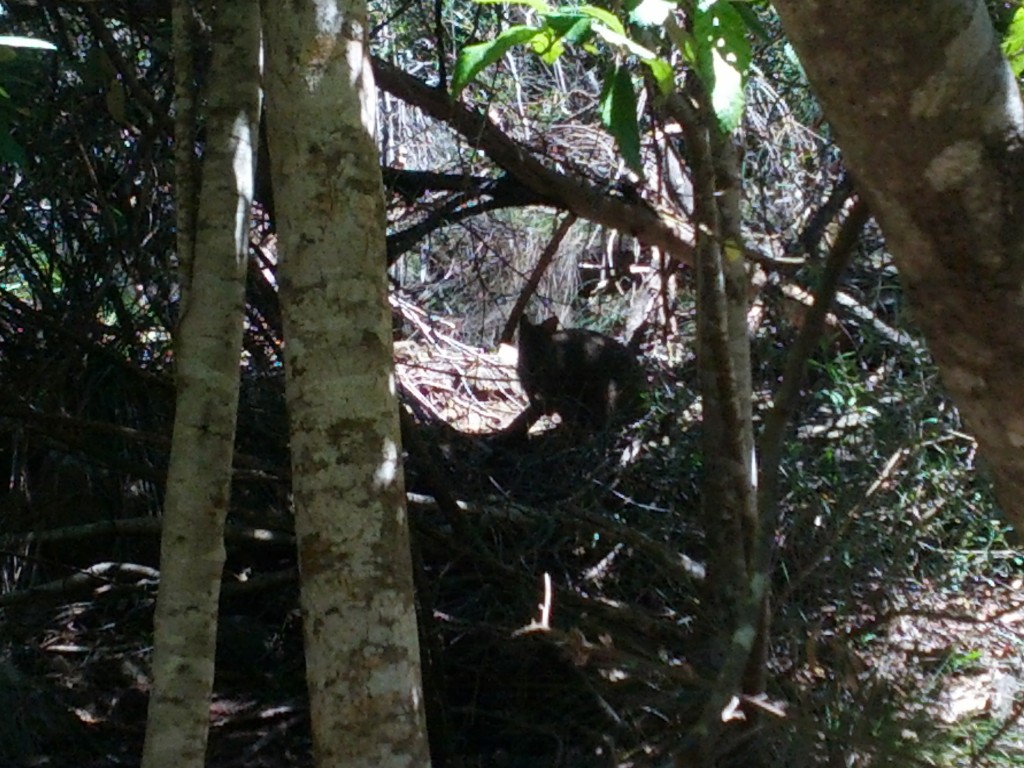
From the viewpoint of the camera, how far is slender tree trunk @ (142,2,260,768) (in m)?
2.41

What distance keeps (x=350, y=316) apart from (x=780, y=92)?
426cm

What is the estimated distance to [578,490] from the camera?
4984 mm

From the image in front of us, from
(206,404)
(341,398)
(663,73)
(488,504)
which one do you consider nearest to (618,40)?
(663,73)

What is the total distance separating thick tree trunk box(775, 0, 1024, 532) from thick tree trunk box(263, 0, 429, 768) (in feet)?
2.70

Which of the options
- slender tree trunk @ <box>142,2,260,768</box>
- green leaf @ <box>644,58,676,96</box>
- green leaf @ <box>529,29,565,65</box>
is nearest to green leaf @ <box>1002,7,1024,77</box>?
green leaf @ <box>644,58,676,96</box>

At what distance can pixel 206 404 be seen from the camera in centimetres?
254

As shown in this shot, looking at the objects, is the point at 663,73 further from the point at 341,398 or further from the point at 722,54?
the point at 341,398

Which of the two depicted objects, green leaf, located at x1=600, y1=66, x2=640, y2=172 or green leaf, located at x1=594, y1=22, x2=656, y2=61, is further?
green leaf, located at x1=600, y1=66, x2=640, y2=172

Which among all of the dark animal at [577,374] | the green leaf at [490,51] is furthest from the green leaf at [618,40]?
the dark animal at [577,374]

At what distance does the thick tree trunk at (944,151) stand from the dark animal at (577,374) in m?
4.30

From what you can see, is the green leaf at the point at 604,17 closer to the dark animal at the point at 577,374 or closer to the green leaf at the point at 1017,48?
the green leaf at the point at 1017,48

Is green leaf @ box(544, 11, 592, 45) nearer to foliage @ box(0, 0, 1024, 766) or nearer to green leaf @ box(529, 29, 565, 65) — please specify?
green leaf @ box(529, 29, 565, 65)

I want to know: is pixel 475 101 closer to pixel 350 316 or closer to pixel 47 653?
pixel 47 653

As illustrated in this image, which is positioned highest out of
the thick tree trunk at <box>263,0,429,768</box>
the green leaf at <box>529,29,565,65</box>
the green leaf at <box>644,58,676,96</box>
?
the green leaf at <box>529,29,565,65</box>
